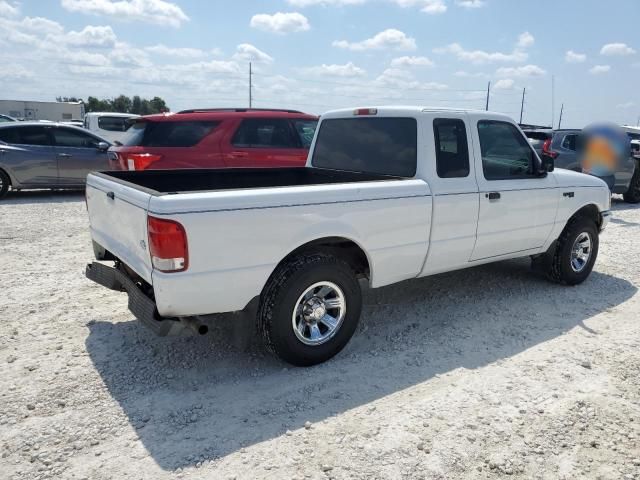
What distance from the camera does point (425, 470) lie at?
106 inches

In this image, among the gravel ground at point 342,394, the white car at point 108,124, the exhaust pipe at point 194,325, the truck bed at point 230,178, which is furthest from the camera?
the white car at point 108,124

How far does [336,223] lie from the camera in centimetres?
357

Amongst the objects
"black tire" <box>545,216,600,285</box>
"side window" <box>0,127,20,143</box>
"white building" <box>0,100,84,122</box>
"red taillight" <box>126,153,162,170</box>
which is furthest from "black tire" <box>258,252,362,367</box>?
"white building" <box>0,100,84,122</box>

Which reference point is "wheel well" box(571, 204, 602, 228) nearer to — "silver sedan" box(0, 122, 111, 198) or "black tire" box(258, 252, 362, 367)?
"black tire" box(258, 252, 362, 367)

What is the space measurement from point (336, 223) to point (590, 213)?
365 centimetres

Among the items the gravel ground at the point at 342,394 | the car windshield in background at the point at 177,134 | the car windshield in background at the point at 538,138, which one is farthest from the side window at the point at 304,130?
the car windshield in background at the point at 538,138

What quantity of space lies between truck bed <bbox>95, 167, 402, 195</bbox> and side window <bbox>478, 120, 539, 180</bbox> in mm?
999

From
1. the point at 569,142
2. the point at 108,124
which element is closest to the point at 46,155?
the point at 108,124

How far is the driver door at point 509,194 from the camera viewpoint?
15.1 feet

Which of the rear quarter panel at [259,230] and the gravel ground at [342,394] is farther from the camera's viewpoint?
the rear quarter panel at [259,230]

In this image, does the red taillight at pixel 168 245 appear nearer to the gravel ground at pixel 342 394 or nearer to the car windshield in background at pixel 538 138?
the gravel ground at pixel 342 394

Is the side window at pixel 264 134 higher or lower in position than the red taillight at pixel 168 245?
higher

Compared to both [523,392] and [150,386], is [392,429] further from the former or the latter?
[150,386]

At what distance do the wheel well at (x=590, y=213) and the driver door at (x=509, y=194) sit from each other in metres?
0.60
